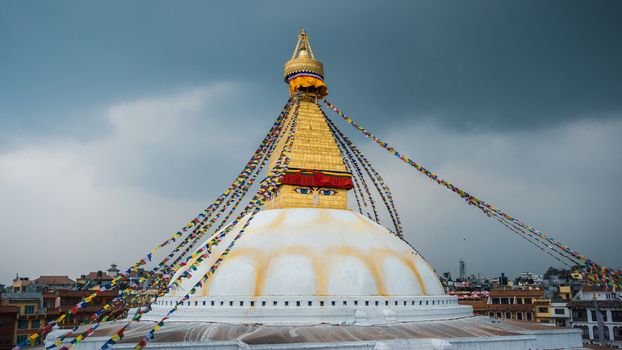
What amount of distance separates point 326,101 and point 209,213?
308 inches

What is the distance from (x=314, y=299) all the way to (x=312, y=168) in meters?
5.77

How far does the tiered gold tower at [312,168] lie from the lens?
56.6ft

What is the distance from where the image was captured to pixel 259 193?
587 inches

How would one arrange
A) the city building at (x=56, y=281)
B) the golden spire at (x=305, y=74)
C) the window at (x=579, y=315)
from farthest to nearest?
the city building at (x=56, y=281) → the window at (x=579, y=315) → the golden spire at (x=305, y=74)

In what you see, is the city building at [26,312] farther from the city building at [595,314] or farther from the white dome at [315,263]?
the city building at [595,314]

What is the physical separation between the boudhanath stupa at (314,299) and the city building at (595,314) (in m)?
18.3

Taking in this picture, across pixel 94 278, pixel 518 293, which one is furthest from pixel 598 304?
pixel 94 278

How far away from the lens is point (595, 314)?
1180 inches

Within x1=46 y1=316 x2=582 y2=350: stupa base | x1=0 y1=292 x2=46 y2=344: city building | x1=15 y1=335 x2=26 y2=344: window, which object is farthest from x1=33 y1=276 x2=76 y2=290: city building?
x1=46 y1=316 x2=582 y2=350: stupa base

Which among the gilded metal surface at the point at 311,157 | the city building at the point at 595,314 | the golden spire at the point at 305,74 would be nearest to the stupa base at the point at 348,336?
the gilded metal surface at the point at 311,157

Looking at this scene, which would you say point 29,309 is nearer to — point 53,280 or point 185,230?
point 185,230

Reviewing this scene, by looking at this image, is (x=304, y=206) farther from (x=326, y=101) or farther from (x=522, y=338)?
(x=522, y=338)

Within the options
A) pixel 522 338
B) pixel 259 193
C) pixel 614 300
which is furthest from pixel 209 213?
pixel 614 300

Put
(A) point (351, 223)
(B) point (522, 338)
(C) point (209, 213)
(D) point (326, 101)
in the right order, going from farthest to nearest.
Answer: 1. (D) point (326, 101)
2. (A) point (351, 223)
3. (C) point (209, 213)
4. (B) point (522, 338)
